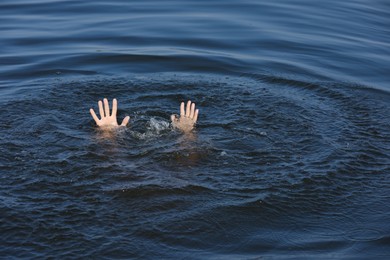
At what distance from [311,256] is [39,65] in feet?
23.9

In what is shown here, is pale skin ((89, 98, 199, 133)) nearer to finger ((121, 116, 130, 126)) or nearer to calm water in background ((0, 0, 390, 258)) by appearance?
finger ((121, 116, 130, 126))

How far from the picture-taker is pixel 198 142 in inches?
329

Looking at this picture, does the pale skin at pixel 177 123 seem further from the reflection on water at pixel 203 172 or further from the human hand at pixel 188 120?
the reflection on water at pixel 203 172

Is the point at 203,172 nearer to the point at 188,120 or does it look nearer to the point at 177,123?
the point at 188,120

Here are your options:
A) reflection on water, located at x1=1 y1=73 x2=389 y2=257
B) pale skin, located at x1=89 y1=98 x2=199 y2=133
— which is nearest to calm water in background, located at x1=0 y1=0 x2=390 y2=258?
reflection on water, located at x1=1 y1=73 x2=389 y2=257

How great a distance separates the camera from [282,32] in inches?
559

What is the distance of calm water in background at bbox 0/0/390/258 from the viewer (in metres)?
6.35

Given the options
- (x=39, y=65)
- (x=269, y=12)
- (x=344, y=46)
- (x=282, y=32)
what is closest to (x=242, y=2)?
(x=269, y=12)

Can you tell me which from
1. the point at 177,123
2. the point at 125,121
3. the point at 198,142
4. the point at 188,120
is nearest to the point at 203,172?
the point at 198,142

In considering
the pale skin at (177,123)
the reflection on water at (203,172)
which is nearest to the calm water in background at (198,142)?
the reflection on water at (203,172)

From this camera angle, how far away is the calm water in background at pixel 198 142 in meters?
6.35

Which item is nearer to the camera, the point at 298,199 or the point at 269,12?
the point at 298,199

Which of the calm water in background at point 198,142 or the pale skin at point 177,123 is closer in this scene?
the calm water in background at point 198,142

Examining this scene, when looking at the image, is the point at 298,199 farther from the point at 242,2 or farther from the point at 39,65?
the point at 242,2
